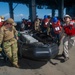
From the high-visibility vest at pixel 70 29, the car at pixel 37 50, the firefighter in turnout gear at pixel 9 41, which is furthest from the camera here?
the high-visibility vest at pixel 70 29

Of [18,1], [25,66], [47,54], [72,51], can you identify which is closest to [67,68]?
[47,54]

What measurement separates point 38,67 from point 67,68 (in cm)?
100

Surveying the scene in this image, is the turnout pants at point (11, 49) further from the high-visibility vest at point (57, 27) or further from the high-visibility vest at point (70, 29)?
the high-visibility vest at point (57, 27)

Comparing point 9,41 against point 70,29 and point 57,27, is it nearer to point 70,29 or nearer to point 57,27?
point 70,29

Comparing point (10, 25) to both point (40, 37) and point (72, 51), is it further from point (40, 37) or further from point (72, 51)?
point (72, 51)

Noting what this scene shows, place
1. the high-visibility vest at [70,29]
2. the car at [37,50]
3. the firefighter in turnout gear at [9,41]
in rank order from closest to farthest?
the car at [37,50] < the firefighter in turnout gear at [9,41] < the high-visibility vest at [70,29]

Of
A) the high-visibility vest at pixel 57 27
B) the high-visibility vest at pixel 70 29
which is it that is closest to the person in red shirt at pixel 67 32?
the high-visibility vest at pixel 70 29

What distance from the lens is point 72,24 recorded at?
8.45 meters

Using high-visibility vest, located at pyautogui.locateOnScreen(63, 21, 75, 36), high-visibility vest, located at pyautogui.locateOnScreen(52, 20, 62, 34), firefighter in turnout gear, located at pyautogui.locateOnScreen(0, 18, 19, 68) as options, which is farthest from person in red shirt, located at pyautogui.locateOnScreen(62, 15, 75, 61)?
firefighter in turnout gear, located at pyautogui.locateOnScreen(0, 18, 19, 68)

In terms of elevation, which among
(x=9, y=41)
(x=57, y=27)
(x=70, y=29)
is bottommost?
(x=9, y=41)

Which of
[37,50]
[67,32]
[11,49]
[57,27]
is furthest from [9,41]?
[57,27]

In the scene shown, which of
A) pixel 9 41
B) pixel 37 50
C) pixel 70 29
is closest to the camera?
pixel 37 50

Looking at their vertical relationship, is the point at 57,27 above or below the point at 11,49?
above

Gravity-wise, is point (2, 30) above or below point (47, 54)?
above
